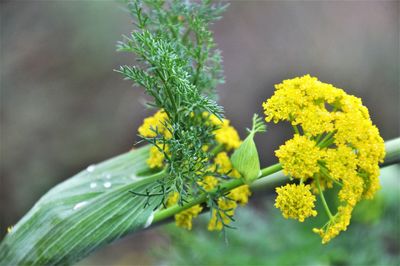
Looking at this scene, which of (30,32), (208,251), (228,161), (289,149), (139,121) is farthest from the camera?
(139,121)

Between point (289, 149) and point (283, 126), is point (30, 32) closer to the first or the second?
Result: point (283, 126)

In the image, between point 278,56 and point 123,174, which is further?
point 278,56

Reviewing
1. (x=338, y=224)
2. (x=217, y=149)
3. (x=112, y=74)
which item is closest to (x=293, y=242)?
(x=217, y=149)

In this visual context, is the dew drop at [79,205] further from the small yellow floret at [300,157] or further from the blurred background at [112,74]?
the blurred background at [112,74]

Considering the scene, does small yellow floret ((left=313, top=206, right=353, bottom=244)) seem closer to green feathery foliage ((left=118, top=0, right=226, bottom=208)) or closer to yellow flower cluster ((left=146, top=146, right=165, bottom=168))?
green feathery foliage ((left=118, top=0, right=226, bottom=208))

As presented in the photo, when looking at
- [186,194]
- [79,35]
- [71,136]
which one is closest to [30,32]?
[79,35]

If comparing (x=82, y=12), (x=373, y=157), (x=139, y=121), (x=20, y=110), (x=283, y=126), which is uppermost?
(x=82, y=12)

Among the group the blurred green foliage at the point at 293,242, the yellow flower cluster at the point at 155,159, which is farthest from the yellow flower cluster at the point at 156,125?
the blurred green foliage at the point at 293,242
